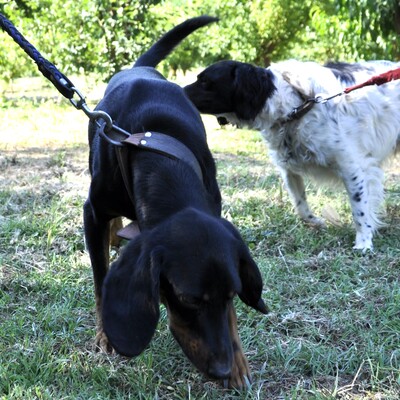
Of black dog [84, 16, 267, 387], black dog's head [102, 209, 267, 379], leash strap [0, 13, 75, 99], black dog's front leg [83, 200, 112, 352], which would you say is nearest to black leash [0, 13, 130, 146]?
leash strap [0, 13, 75, 99]

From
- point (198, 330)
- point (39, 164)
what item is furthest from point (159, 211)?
point (39, 164)

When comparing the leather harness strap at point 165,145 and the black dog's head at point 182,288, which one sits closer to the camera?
the black dog's head at point 182,288

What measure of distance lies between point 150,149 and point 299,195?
282 centimetres

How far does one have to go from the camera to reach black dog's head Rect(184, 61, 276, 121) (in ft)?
15.3

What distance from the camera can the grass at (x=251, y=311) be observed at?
96.8 inches

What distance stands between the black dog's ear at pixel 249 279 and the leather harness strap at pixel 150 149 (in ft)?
1.37

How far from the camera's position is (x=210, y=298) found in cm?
195

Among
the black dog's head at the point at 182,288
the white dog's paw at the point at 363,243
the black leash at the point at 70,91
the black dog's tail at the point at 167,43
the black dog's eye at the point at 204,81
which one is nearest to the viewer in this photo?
the black dog's head at the point at 182,288

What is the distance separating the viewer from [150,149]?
95.3 inches

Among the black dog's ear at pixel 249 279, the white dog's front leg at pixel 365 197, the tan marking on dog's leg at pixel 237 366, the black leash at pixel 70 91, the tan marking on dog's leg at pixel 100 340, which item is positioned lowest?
the white dog's front leg at pixel 365 197

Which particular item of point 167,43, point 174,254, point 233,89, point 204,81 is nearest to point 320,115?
point 233,89

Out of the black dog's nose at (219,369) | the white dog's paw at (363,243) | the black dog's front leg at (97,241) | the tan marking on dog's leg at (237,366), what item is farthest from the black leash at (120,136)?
the white dog's paw at (363,243)

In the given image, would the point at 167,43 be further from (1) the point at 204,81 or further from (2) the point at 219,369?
(2) the point at 219,369

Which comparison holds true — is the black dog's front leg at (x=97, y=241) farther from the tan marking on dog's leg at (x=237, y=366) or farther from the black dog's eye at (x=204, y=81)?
the black dog's eye at (x=204, y=81)
